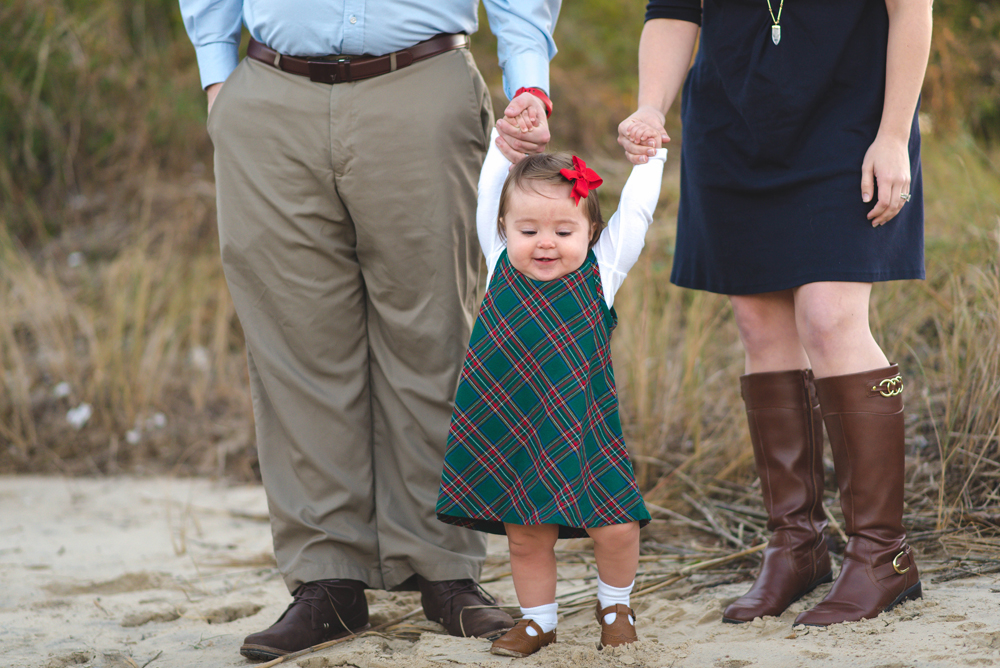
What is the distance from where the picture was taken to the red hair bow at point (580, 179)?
5.83 feet

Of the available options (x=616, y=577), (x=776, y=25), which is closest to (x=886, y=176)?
(x=776, y=25)

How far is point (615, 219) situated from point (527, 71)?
47 cm

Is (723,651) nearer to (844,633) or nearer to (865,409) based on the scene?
(844,633)

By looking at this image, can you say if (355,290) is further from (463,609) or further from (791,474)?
(791,474)

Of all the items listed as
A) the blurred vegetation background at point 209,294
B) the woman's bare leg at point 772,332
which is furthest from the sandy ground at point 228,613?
the woman's bare leg at point 772,332

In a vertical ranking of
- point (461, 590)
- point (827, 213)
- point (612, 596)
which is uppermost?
point (827, 213)

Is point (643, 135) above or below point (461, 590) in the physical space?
above

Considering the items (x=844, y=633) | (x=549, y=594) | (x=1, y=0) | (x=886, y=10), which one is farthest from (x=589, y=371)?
(x=1, y=0)

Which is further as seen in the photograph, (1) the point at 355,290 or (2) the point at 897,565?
(1) the point at 355,290

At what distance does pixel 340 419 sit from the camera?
2186mm

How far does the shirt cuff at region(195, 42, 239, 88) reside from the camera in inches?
88.7

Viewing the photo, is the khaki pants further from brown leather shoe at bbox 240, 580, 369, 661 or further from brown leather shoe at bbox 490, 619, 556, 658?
brown leather shoe at bbox 490, 619, 556, 658

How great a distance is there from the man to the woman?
475 mm

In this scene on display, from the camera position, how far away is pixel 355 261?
2.21 m
